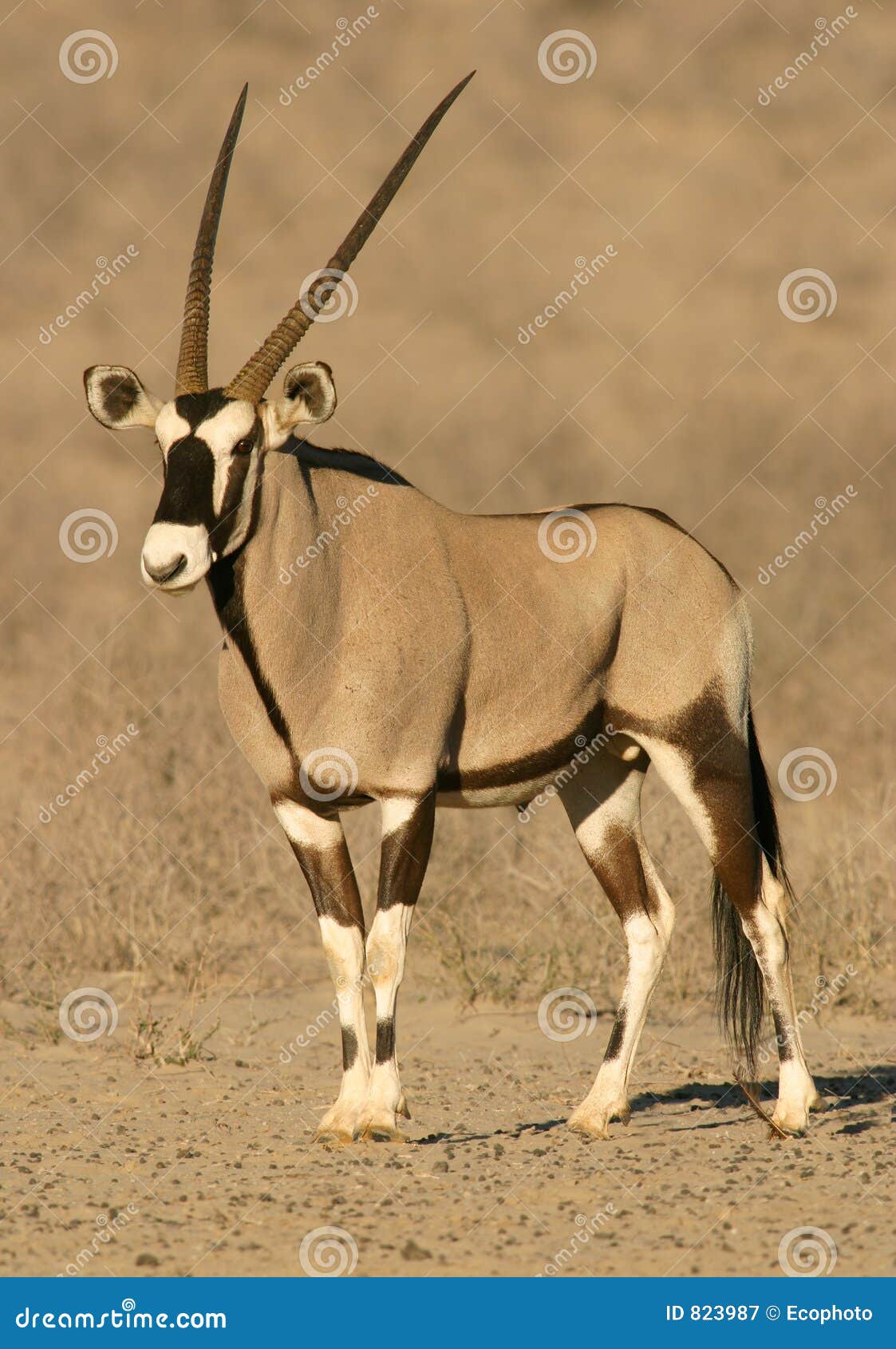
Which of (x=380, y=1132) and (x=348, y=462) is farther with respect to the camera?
(x=348, y=462)

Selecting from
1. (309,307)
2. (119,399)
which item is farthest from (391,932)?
(309,307)

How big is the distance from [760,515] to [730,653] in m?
12.9

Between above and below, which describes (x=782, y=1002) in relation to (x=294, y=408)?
below

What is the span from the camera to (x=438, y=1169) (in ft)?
19.3

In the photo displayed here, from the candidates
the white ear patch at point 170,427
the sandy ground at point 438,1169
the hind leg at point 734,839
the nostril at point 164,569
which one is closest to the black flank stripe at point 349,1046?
the sandy ground at point 438,1169

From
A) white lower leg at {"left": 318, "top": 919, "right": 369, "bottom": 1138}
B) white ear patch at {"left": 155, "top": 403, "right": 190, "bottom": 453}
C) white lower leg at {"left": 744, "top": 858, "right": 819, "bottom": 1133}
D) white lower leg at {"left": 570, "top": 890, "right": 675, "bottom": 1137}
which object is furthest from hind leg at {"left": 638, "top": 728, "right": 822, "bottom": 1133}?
white ear patch at {"left": 155, "top": 403, "right": 190, "bottom": 453}

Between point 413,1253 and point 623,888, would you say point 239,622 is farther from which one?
point 413,1253

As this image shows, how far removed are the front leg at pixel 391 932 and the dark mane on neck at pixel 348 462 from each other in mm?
1285

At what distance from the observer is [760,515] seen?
19609 millimetres

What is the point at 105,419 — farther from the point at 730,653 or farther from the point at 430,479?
the point at 430,479

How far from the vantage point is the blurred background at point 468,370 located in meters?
9.81

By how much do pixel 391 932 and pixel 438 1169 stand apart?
2.62 ft

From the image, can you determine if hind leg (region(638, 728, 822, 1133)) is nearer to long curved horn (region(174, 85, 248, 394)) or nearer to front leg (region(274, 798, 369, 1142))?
front leg (region(274, 798, 369, 1142))

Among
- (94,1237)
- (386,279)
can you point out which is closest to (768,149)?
(386,279)
